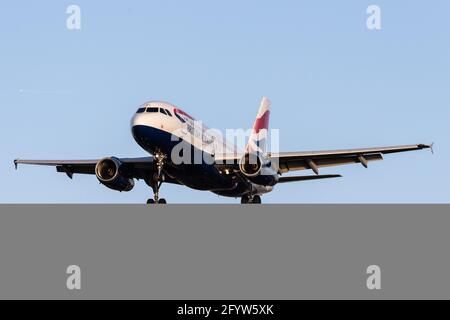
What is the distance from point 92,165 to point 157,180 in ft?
20.0

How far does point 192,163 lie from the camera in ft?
177

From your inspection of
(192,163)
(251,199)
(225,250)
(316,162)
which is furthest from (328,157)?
(225,250)

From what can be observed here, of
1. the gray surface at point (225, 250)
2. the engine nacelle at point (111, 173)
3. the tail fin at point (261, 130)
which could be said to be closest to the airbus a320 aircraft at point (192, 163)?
the engine nacelle at point (111, 173)

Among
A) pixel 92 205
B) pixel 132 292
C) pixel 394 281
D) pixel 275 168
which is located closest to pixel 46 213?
pixel 92 205

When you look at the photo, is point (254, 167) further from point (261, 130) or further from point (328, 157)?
point (261, 130)

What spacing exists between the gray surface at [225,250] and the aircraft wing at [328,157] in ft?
41.5

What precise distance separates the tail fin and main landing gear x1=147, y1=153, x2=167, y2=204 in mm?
9033

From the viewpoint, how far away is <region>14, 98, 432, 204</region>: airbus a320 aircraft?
5309 cm

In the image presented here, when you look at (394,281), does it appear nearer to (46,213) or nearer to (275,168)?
(46,213)

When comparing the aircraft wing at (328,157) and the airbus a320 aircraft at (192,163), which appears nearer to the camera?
the airbus a320 aircraft at (192,163)

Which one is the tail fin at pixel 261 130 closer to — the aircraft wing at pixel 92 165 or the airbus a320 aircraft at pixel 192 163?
the airbus a320 aircraft at pixel 192 163

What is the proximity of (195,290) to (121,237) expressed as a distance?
6156 millimetres

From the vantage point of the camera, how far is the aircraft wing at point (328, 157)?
56.1 meters

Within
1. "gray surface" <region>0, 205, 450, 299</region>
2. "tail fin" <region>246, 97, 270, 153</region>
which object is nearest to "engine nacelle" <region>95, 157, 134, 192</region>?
"tail fin" <region>246, 97, 270, 153</region>
